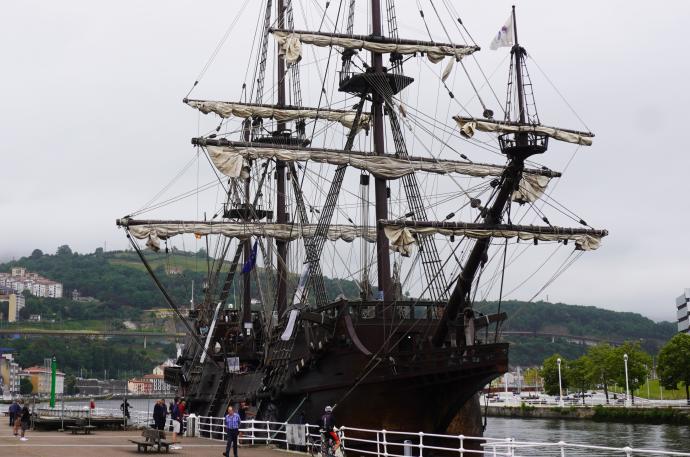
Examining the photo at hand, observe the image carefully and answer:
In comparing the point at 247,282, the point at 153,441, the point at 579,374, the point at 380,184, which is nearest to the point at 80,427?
the point at 153,441

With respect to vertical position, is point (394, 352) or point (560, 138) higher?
point (560, 138)

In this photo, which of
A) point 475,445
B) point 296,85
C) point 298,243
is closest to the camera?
point 475,445

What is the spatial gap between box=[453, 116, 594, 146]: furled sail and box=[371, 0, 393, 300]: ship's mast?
475cm

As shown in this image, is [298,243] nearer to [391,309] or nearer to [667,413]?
[391,309]

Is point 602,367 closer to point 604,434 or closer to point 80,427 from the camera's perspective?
point 604,434

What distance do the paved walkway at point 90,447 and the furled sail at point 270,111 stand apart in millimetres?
20350

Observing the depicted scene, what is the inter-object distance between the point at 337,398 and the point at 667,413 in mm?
44337

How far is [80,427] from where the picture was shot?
34.3 m

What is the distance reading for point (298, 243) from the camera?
1834 inches

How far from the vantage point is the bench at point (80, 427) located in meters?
34.3

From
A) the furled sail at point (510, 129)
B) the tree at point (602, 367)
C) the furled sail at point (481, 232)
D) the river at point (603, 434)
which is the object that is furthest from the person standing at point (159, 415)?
the tree at point (602, 367)

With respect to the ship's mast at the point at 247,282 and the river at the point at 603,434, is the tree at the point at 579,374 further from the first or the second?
the ship's mast at the point at 247,282

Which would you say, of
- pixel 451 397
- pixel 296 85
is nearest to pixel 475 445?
pixel 451 397

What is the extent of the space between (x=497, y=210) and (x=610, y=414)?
168 ft
